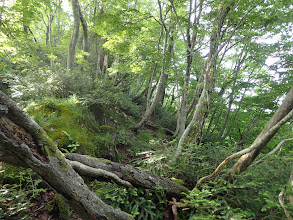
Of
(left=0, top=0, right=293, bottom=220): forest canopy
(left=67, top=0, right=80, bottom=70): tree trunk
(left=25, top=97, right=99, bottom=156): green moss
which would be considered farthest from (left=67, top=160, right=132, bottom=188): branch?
(left=67, top=0, right=80, bottom=70): tree trunk

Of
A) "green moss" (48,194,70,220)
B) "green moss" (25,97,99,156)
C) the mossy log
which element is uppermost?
"green moss" (25,97,99,156)

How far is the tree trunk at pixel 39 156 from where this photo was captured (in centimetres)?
153

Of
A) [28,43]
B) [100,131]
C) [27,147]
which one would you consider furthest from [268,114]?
[28,43]

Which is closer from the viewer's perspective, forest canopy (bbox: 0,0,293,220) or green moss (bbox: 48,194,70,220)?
forest canopy (bbox: 0,0,293,220)

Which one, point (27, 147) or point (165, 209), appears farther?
point (165, 209)

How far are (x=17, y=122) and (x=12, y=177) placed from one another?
165 cm

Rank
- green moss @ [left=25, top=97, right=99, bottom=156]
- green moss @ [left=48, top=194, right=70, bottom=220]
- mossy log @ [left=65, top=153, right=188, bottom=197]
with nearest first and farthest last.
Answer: green moss @ [left=48, top=194, right=70, bottom=220], mossy log @ [left=65, top=153, right=188, bottom=197], green moss @ [left=25, top=97, right=99, bottom=156]

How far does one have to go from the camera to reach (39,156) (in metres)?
1.72

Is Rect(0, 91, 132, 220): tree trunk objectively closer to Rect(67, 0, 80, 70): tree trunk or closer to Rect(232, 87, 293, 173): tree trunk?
Rect(232, 87, 293, 173): tree trunk

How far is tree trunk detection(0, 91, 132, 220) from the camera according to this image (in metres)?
1.53

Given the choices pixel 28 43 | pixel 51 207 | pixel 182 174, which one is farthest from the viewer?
pixel 28 43

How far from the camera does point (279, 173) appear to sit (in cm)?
286

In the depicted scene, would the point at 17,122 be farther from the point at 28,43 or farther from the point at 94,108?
the point at 28,43

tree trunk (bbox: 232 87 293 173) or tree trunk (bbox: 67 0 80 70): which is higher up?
tree trunk (bbox: 67 0 80 70)
